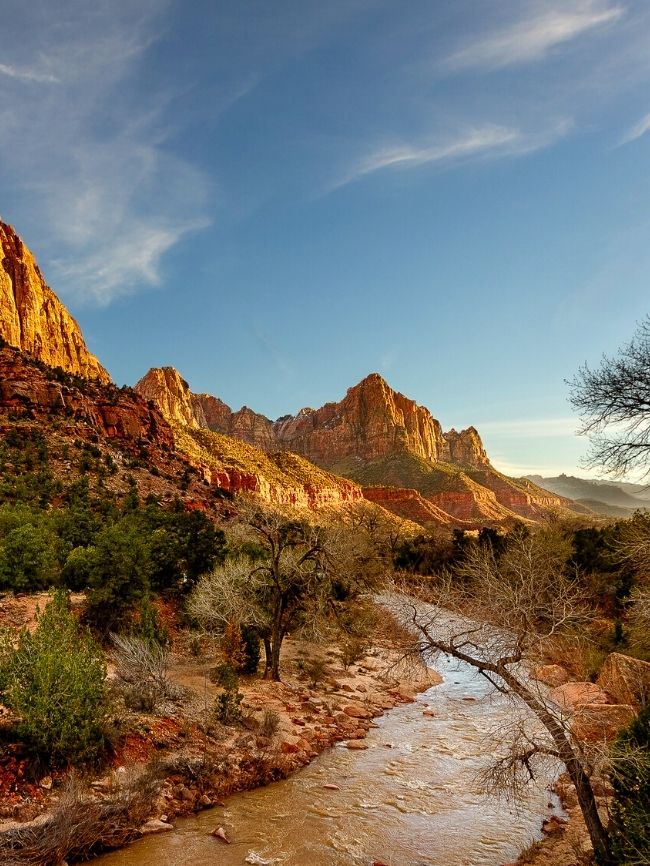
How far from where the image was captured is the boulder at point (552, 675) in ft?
62.6

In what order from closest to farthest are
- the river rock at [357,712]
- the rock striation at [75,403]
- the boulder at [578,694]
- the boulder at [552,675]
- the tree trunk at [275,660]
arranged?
the boulder at [578,694]
the river rock at [357,712]
the tree trunk at [275,660]
the boulder at [552,675]
the rock striation at [75,403]

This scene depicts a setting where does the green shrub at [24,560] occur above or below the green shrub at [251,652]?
above

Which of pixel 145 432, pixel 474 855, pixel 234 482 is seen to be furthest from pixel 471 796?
pixel 234 482

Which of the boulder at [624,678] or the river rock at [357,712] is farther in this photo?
the river rock at [357,712]

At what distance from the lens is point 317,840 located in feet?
29.5

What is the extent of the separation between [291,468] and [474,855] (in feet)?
356

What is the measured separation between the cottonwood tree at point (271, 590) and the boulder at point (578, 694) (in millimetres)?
8042

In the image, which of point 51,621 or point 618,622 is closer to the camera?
point 51,621

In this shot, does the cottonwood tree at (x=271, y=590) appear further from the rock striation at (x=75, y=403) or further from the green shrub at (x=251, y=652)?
the rock striation at (x=75, y=403)

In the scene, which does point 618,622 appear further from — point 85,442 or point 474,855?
point 85,442

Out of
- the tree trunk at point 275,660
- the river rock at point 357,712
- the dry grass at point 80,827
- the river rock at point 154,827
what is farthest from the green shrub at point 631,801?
the tree trunk at point 275,660

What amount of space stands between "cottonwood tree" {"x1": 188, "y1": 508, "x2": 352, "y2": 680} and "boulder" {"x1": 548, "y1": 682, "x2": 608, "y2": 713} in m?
8.04

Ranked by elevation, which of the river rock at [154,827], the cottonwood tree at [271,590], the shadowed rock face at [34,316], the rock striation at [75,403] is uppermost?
the shadowed rock face at [34,316]

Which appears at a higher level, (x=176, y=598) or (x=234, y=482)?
(x=234, y=482)
